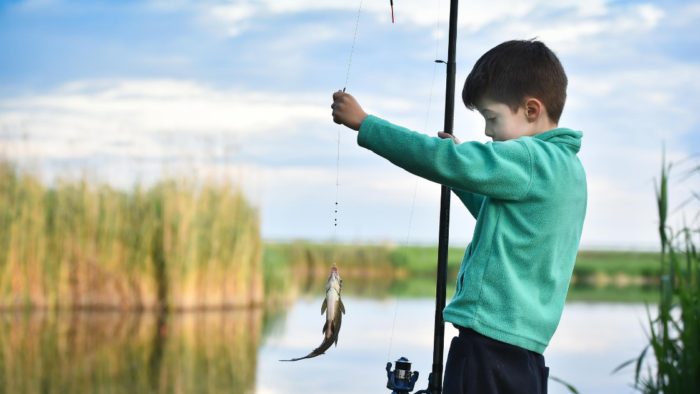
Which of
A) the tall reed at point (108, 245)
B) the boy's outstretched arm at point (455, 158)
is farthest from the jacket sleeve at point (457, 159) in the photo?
the tall reed at point (108, 245)

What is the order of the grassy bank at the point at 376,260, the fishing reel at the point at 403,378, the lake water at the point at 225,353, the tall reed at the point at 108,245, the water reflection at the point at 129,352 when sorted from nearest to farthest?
1. the fishing reel at the point at 403,378
2. the water reflection at the point at 129,352
3. the lake water at the point at 225,353
4. the tall reed at the point at 108,245
5. the grassy bank at the point at 376,260

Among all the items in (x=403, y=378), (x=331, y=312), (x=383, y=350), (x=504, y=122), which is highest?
(x=504, y=122)

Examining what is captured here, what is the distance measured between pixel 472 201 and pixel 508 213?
1.04ft

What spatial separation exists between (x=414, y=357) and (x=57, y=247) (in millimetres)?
4216

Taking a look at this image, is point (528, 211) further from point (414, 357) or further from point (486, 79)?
point (414, 357)

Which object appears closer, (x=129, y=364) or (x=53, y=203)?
(x=129, y=364)

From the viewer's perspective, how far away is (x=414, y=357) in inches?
277

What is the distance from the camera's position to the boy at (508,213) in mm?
1443

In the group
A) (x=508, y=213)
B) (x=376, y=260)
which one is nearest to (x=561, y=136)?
(x=508, y=213)

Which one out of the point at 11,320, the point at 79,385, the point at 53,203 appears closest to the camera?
the point at 79,385

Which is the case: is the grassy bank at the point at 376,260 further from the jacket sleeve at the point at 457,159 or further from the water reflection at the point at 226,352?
the jacket sleeve at the point at 457,159

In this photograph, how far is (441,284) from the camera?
1.78 m

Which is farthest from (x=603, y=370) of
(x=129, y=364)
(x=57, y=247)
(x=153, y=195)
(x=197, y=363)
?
(x=57, y=247)

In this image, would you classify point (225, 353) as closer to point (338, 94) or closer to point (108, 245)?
point (108, 245)
